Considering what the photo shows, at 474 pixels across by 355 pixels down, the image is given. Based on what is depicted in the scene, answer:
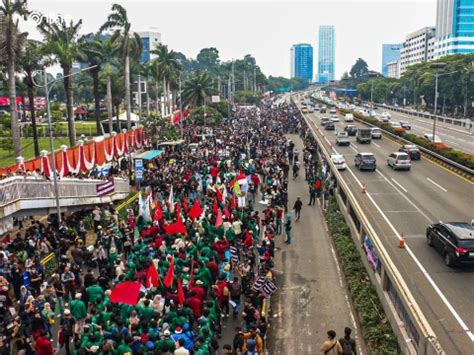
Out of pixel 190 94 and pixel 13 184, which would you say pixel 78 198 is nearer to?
pixel 13 184

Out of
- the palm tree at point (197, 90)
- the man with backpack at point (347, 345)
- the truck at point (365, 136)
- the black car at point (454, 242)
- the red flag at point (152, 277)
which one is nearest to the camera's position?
the man with backpack at point (347, 345)


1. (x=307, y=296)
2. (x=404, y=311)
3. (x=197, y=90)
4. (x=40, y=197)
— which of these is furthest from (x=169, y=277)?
(x=197, y=90)

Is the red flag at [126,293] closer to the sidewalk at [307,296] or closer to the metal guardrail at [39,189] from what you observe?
the sidewalk at [307,296]

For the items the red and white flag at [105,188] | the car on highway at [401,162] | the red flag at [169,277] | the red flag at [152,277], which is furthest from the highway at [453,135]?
the red flag at [152,277]

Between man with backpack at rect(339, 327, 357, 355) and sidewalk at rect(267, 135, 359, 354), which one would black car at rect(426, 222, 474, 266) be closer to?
sidewalk at rect(267, 135, 359, 354)

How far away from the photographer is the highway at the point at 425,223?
552 inches

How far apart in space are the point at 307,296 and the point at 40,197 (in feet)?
38.8

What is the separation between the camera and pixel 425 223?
23.4 m

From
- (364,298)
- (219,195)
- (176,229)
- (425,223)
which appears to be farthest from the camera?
(219,195)

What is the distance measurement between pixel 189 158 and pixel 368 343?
2734cm

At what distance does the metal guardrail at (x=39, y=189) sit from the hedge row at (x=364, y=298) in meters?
12.3

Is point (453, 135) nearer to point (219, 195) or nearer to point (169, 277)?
point (219, 195)

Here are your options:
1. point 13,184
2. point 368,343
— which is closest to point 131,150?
point 13,184

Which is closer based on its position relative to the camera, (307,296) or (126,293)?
(126,293)
